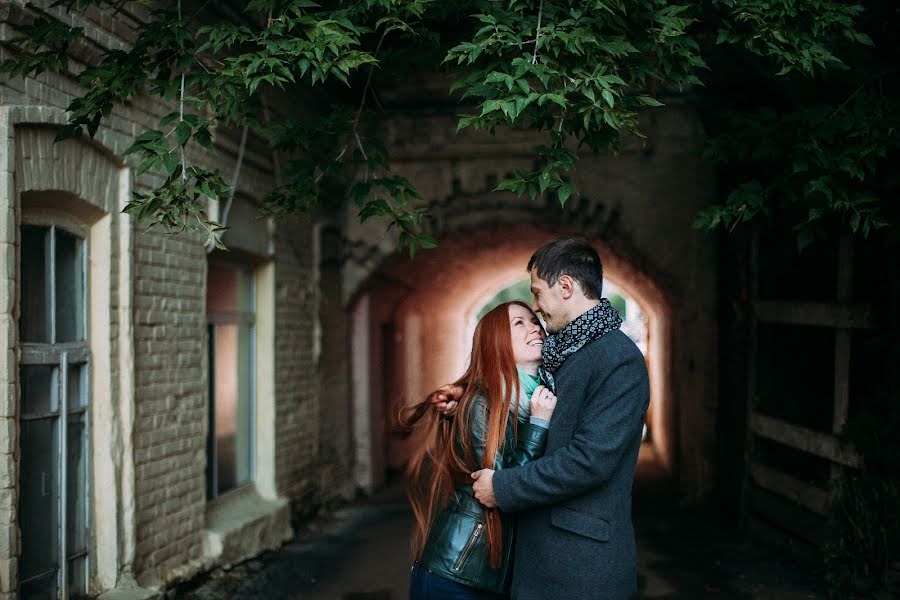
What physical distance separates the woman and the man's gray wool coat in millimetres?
82

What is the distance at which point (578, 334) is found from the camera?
2996 mm

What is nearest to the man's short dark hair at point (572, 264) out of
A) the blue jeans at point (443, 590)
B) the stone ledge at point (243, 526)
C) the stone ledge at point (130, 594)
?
the blue jeans at point (443, 590)

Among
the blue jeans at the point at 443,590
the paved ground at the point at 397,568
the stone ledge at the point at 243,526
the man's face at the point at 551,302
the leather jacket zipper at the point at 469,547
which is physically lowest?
the paved ground at the point at 397,568

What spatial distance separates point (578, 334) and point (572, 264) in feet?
0.79

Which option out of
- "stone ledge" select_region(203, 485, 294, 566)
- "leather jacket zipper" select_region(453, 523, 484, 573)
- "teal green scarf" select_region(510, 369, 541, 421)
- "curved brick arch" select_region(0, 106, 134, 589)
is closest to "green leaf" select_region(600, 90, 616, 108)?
"teal green scarf" select_region(510, 369, 541, 421)

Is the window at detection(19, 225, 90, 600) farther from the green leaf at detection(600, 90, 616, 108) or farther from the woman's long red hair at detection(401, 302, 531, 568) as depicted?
the green leaf at detection(600, 90, 616, 108)

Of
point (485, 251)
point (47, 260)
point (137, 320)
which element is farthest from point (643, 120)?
point (47, 260)

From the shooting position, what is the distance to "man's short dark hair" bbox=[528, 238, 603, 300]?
3041 mm

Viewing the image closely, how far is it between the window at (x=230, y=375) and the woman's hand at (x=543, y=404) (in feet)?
14.2

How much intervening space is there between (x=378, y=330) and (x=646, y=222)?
3532 mm

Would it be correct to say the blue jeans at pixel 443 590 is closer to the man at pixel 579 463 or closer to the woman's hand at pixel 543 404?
the man at pixel 579 463

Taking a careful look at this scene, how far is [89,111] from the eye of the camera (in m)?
3.70

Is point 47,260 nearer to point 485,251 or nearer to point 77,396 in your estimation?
point 77,396

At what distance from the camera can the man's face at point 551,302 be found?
3064mm
